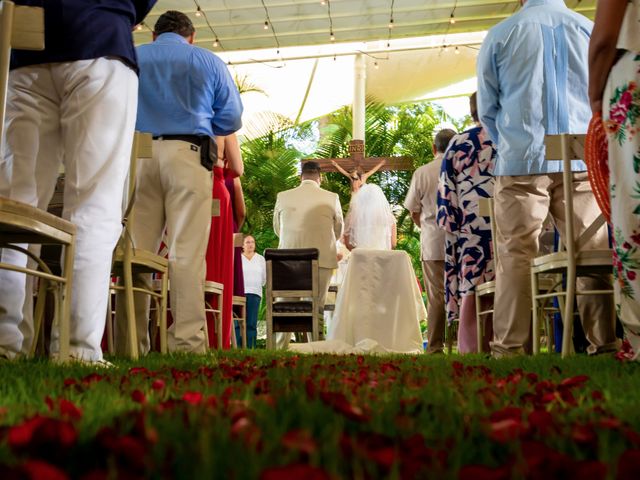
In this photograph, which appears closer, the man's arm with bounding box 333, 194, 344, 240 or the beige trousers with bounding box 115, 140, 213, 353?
the beige trousers with bounding box 115, 140, 213, 353

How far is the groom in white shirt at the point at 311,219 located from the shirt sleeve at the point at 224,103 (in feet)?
10.3

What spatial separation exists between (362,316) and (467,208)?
1555 mm

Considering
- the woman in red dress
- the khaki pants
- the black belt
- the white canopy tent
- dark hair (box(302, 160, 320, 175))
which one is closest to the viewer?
the black belt

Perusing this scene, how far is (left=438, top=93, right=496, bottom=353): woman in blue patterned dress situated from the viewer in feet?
15.6

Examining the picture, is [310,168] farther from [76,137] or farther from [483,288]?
[76,137]

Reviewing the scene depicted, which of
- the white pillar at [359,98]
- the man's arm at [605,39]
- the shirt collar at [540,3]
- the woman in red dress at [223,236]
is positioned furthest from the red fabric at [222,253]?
the white pillar at [359,98]

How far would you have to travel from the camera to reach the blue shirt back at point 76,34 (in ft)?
7.78

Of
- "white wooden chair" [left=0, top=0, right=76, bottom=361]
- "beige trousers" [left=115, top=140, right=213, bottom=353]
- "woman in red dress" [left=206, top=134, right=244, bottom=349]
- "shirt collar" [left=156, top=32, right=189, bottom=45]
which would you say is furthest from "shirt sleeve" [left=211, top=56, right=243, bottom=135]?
"white wooden chair" [left=0, top=0, right=76, bottom=361]

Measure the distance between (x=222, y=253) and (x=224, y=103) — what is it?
1318 millimetres

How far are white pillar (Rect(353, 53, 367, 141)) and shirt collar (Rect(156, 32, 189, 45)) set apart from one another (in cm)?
1042

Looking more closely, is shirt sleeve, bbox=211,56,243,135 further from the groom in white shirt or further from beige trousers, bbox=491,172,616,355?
the groom in white shirt

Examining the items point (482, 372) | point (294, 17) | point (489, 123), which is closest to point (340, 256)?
point (489, 123)

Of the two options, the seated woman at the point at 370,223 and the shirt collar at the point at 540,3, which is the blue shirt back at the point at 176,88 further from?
the seated woman at the point at 370,223

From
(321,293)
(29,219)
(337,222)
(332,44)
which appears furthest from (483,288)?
(332,44)
